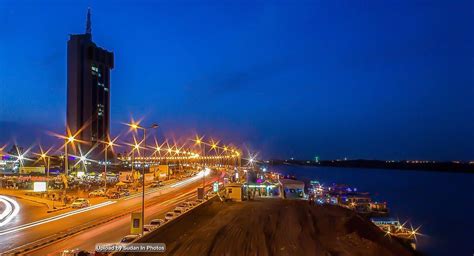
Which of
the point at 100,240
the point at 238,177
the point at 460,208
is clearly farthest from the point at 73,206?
the point at 460,208

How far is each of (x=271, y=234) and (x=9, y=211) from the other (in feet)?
103

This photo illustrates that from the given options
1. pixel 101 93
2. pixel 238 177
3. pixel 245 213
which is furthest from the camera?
pixel 101 93

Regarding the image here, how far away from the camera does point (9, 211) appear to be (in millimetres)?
41562

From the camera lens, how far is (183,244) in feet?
67.7

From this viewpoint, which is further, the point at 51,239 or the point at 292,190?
the point at 292,190

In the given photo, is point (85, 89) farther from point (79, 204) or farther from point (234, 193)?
point (234, 193)

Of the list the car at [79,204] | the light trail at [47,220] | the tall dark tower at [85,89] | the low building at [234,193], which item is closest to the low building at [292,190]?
the low building at [234,193]

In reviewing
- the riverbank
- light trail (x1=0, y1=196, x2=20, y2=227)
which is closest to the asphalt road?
light trail (x1=0, y1=196, x2=20, y2=227)

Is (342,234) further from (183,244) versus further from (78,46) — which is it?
(78,46)

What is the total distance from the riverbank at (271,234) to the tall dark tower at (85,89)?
150m

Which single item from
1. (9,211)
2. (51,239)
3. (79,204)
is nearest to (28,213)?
(9,211)

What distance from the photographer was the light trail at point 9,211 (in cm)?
3617

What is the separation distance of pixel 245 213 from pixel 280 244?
484 inches

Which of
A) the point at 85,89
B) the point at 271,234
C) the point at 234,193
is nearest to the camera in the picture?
the point at 271,234
